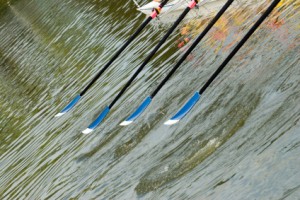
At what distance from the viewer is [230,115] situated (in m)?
19.3

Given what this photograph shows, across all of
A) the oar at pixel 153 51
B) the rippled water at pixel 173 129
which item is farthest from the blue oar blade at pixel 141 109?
the oar at pixel 153 51

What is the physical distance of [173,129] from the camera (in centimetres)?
2120

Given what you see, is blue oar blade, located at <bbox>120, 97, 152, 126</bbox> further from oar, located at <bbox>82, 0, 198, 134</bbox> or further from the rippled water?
oar, located at <bbox>82, 0, 198, 134</bbox>

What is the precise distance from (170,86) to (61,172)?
6212 mm

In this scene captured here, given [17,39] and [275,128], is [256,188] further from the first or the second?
[17,39]

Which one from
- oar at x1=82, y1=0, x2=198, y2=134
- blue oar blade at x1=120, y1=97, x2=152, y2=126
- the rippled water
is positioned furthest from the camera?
blue oar blade at x1=120, y1=97, x2=152, y2=126

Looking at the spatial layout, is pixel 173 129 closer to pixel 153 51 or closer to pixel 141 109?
pixel 141 109

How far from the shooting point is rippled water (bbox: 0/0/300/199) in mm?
16484

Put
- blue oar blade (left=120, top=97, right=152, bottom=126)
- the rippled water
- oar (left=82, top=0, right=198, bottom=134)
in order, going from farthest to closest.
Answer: blue oar blade (left=120, top=97, right=152, bottom=126) < oar (left=82, top=0, right=198, bottom=134) < the rippled water

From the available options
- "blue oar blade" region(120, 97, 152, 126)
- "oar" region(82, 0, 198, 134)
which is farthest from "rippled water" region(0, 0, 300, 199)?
"oar" region(82, 0, 198, 134)

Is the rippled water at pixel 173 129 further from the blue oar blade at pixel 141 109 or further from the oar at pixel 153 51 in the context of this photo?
the oar at pixel 153 51

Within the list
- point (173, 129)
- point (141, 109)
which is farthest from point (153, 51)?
point (173, 129)

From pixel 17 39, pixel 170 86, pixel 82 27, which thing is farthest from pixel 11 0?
pixel 170 86

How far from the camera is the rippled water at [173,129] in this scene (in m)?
16.5
